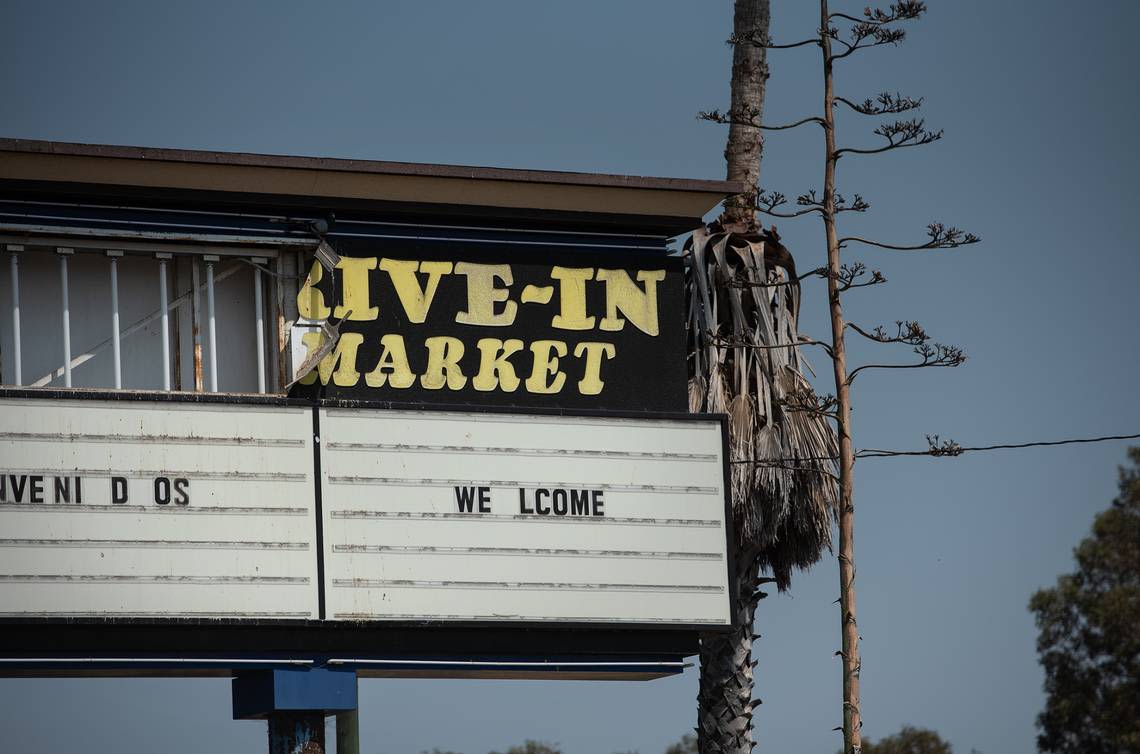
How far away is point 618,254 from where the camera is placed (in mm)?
19234

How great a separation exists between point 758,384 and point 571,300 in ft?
11.0

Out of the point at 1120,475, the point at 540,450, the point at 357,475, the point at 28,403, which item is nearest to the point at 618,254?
the point at 540,450

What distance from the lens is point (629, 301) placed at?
62.8 ft

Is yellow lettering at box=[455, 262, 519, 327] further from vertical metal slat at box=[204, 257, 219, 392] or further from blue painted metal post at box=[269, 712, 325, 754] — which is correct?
blue painted metal post at box=[269, 712, 325, 754]

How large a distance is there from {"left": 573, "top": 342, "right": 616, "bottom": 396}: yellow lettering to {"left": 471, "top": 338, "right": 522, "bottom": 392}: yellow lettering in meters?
0.66

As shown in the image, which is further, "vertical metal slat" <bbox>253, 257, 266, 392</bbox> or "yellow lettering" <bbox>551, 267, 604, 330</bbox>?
"yellow lettering" <bbox>551, 267, 604, 330</bbox>

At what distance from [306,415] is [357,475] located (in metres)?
0.73

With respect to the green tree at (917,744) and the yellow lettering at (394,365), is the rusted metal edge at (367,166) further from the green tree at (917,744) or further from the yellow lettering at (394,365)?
the green tree at (917,744)

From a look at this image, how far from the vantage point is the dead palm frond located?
21.0 m

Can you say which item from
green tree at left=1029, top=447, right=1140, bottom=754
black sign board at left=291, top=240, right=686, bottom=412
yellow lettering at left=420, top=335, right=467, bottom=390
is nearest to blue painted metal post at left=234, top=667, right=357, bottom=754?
black sign board at left=291, top=240, right=686, bottom=412

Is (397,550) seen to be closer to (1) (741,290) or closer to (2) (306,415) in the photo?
(2) (306,415)

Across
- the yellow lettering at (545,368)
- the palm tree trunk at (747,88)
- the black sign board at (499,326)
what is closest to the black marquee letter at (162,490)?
the black sign board at (499,326)

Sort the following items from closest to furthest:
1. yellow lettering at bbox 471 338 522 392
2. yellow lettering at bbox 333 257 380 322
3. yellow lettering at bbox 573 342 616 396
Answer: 1. yellow lettering at bbox 333 257 380 322
2. yellow lettering at bbox 471 338 522 392
3. yellow lettering at bbox 573 342 616 396

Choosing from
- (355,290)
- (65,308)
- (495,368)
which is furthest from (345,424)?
(65,308)
